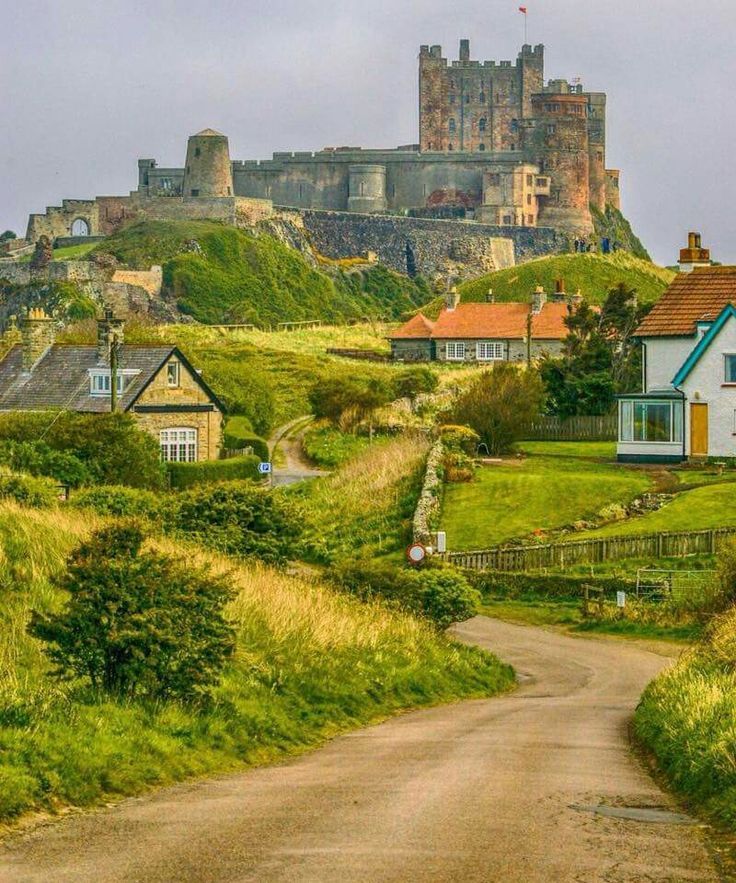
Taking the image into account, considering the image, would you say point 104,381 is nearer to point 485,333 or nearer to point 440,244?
point 485,333

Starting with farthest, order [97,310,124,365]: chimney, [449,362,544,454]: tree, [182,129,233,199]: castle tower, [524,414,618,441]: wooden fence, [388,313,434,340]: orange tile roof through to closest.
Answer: [182,129,233,199]: castle tower → [388,313,434,340]: orange tile roof → [524,414,618,441]: wooden fence → [449,362,544,454]: tree → [97,310,124,365]: chimney

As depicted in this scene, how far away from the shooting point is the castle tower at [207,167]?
147 metres

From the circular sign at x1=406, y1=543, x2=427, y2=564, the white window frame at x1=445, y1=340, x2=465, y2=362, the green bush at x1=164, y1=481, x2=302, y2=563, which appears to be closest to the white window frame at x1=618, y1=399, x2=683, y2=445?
the circular sign at x1=406, y1=543, x2=427, y2=564

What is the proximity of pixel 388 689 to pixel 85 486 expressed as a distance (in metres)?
23.6

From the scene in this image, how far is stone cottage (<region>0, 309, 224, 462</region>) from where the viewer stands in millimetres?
56625

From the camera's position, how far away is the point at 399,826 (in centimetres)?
1233

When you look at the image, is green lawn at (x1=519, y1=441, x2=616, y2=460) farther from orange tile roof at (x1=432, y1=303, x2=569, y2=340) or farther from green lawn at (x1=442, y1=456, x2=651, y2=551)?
orange tile roof at (x1=432, y1=303, x2=569, y2=340)

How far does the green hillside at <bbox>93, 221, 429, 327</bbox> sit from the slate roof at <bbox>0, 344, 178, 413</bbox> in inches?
2615

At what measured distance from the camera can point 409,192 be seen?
16338 cm

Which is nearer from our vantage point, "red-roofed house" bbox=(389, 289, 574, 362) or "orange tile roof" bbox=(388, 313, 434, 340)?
"red-roofed house" bbox=(389, 289, 574, 362)

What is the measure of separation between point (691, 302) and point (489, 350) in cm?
3751

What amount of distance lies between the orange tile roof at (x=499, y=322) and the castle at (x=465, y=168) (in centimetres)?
5436

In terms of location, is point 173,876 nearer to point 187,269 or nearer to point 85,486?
point 85,486

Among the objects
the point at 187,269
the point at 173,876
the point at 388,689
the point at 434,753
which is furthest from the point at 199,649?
the point at 187,269
